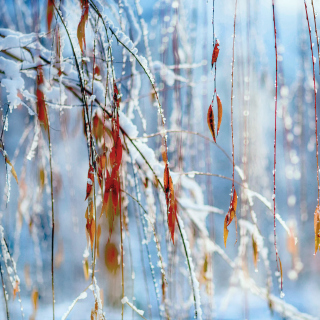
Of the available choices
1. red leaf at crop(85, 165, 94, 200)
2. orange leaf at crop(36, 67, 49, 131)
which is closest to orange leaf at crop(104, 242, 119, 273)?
red leaf at crop(85, 165, 94, 200)

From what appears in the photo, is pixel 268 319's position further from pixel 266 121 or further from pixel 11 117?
pixel 11 117

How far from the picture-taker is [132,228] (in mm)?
1965

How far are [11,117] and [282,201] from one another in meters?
1.82

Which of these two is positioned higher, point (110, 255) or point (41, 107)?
point (41, 107)

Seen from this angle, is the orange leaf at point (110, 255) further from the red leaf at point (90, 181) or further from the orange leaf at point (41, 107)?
the orange leaf at point (41, 107)

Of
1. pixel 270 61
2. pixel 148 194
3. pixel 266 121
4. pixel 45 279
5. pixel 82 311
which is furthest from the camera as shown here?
pixel 266 121

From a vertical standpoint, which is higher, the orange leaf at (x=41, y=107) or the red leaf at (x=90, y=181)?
the orange leaf at (x=41, y=107)

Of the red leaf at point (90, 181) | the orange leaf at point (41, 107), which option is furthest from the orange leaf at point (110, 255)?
the orange leaf at point (41, 107)

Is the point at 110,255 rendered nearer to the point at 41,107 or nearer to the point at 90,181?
the point at 90,181

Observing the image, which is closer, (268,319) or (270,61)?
(268,319)

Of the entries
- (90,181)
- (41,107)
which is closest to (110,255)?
(90,181)

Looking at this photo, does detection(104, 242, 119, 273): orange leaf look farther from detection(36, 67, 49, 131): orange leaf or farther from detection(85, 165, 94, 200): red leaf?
detection(36, 67, 49, 131): orange leaf

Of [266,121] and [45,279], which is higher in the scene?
[266,121]

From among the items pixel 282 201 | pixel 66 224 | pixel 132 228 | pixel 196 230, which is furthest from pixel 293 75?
pixel 196 230
